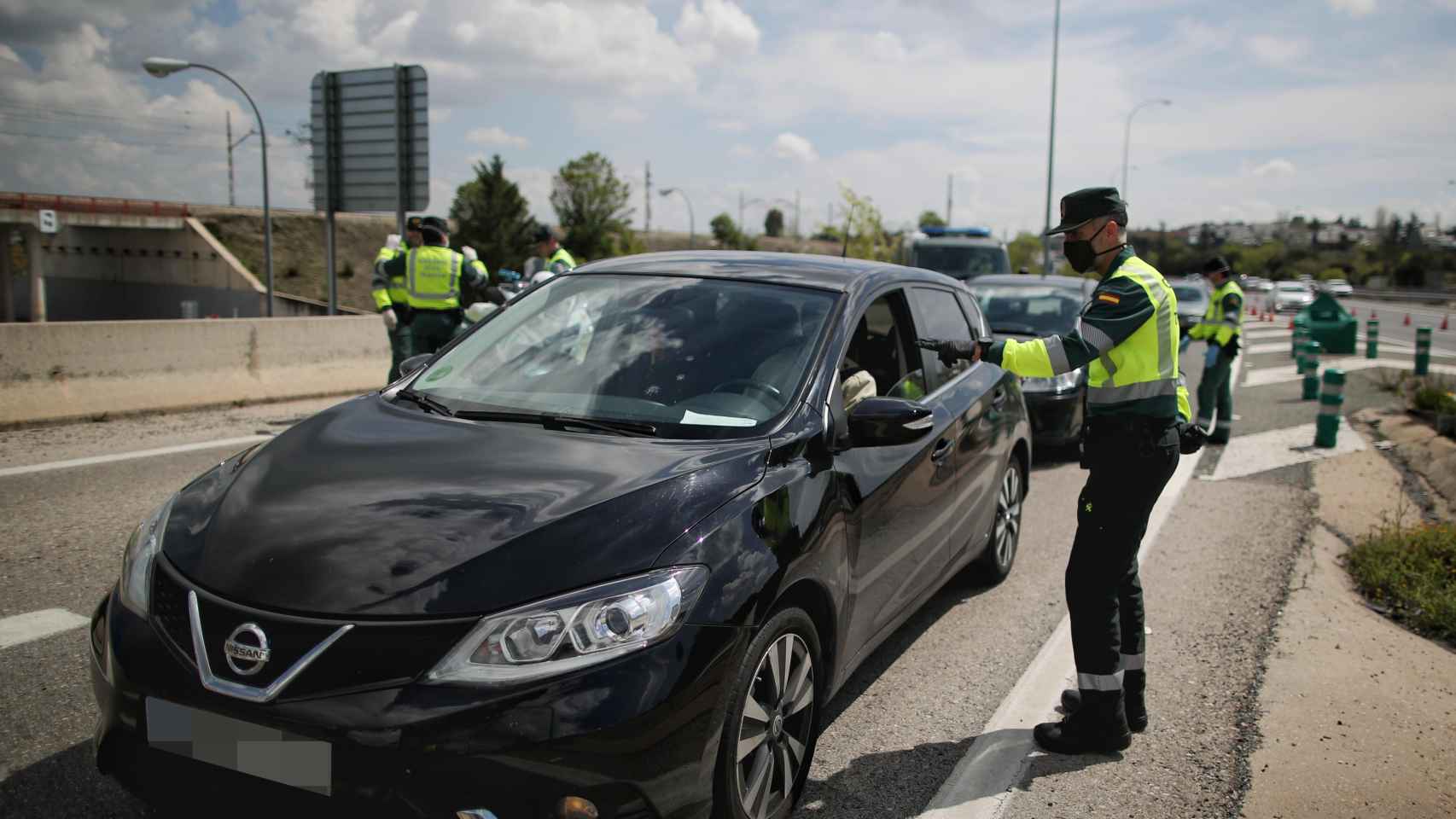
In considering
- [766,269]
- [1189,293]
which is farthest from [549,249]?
[1189,293]

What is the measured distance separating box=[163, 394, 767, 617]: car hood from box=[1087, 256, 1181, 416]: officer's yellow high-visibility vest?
4.67 feet

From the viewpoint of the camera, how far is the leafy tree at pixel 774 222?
147738 millimetres

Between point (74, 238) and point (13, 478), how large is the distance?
69.0m

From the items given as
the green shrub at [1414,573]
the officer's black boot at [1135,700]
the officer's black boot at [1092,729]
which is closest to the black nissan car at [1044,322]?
the green shrub at [1414,573]

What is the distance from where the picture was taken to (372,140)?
59.4 ft

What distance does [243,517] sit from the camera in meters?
2.67

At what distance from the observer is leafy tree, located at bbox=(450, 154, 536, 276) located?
2965 inches

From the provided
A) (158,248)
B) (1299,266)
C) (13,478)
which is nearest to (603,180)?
(158,248)

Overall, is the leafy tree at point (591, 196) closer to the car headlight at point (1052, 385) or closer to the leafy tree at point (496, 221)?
the leafy tree at point (496, 221)

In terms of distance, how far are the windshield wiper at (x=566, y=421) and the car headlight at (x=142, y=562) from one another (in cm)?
92

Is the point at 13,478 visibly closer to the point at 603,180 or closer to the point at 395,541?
the point at 395,541

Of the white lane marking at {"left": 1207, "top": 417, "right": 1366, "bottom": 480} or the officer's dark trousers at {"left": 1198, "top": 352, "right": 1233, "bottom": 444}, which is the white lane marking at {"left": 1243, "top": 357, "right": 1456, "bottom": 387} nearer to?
the white lane marking at {"left": 1207, "top": 417, "right": 1366, "bottom": 480}

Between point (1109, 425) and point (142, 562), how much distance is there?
308cm

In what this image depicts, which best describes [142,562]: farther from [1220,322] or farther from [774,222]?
[774,222]
